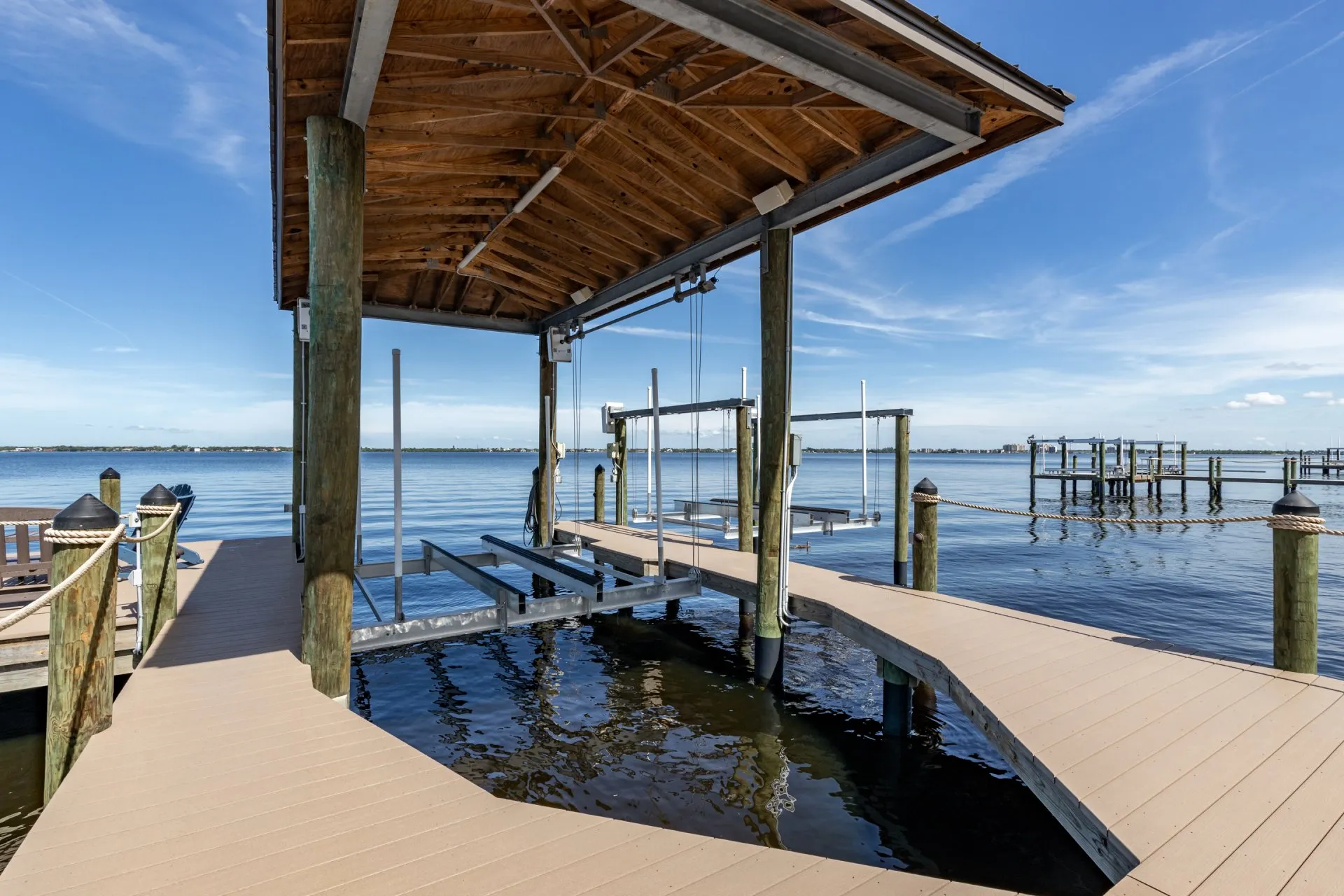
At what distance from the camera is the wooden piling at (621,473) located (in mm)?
11367

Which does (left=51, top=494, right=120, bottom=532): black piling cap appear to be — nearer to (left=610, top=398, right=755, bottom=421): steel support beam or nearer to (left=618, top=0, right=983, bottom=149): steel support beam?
(left=618, top=0, right=983, bottom=149): steel support beam

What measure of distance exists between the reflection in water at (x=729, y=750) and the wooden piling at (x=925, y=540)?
1.13m

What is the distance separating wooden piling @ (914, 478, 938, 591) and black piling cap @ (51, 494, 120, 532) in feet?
20.2

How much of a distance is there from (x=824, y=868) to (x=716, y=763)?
2.75 meters

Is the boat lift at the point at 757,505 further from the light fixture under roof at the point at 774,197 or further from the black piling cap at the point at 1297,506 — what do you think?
the black piling cap at the point at 1297,506

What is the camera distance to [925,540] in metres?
6.46

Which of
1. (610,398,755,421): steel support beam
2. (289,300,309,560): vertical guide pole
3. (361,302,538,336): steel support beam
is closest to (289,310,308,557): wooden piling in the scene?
(289,300,309,560): vertical guide pole

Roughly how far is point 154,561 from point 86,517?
7.88 ft

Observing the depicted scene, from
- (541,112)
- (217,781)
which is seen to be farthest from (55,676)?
(541,112)

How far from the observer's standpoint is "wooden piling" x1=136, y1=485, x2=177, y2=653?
15.9 ft

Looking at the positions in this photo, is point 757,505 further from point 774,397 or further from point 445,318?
point 445,318

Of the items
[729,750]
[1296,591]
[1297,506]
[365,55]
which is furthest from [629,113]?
[1296,591]

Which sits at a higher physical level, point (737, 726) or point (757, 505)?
point (757, 505)

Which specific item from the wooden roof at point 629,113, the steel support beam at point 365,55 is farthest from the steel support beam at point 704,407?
the steel support beam at point 365,55
